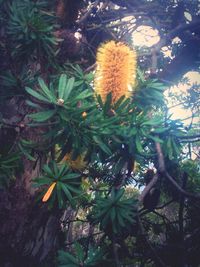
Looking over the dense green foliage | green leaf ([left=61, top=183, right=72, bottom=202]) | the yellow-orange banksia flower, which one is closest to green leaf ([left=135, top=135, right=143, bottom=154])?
the dense green foliage

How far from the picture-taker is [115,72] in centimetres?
192

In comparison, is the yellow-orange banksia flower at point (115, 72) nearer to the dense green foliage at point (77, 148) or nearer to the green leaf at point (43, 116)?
the dense green foliage at point (77, 148)

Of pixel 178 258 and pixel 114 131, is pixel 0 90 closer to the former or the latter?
pixel 114 131

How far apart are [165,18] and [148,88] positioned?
2.17m

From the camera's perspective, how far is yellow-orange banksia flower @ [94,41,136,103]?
6.14 feet

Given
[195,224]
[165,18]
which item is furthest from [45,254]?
[165,18]

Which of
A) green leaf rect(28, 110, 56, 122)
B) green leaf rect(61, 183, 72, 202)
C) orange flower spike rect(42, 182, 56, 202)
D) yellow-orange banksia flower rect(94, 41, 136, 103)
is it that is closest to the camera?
green leaf rect(28, 110, 56, 122)

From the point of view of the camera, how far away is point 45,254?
2566mm

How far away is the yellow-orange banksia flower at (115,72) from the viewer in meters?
1.87

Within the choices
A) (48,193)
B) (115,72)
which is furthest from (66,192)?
(115,72)

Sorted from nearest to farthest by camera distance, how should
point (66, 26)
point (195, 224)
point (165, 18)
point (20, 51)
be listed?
point (20, 51), point (195, 224), point (66, 26), point (165, 18)

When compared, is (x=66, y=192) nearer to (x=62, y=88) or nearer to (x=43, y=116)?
(x=43, y=116)

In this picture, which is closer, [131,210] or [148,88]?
[131,210]

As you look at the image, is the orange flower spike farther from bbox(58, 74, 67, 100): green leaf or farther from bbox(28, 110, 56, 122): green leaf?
bbox(58, 74, 67, 100): green leaf
